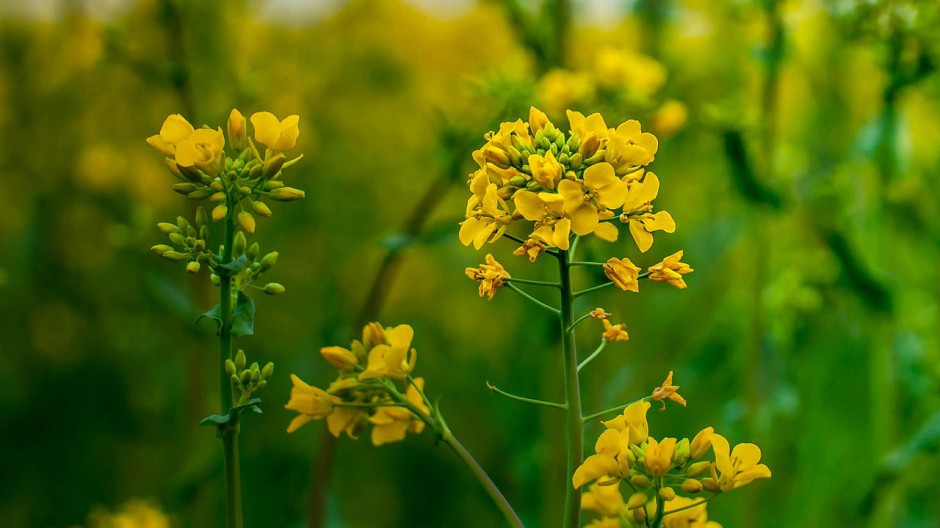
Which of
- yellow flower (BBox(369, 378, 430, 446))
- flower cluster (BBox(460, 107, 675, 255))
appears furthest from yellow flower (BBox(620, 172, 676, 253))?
yellow flower (BBox(369, 378, 430, 446))

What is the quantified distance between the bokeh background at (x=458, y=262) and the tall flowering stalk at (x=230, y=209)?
27.5 inches

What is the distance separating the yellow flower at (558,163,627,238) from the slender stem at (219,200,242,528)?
1.31 ft

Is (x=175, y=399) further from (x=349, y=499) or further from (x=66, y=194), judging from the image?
(x=66, y=194)

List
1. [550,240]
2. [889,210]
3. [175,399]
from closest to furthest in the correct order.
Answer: [550,240] < [889,210] < [175,399]

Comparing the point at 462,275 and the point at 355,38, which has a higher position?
the point at 355,38

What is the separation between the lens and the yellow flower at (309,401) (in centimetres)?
105

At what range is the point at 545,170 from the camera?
94cm

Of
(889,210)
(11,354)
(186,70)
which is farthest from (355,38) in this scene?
(889,210)

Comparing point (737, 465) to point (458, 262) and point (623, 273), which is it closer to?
point (623, 273)

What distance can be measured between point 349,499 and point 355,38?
8.87 ft

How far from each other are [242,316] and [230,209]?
0.43 feet

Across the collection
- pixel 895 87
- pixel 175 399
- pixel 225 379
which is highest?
pixel 895 87

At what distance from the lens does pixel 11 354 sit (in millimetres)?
3674

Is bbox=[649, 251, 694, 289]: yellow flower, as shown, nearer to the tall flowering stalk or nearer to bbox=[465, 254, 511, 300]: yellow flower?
bbox=[465, 254, 511, 300]: yellow flower
